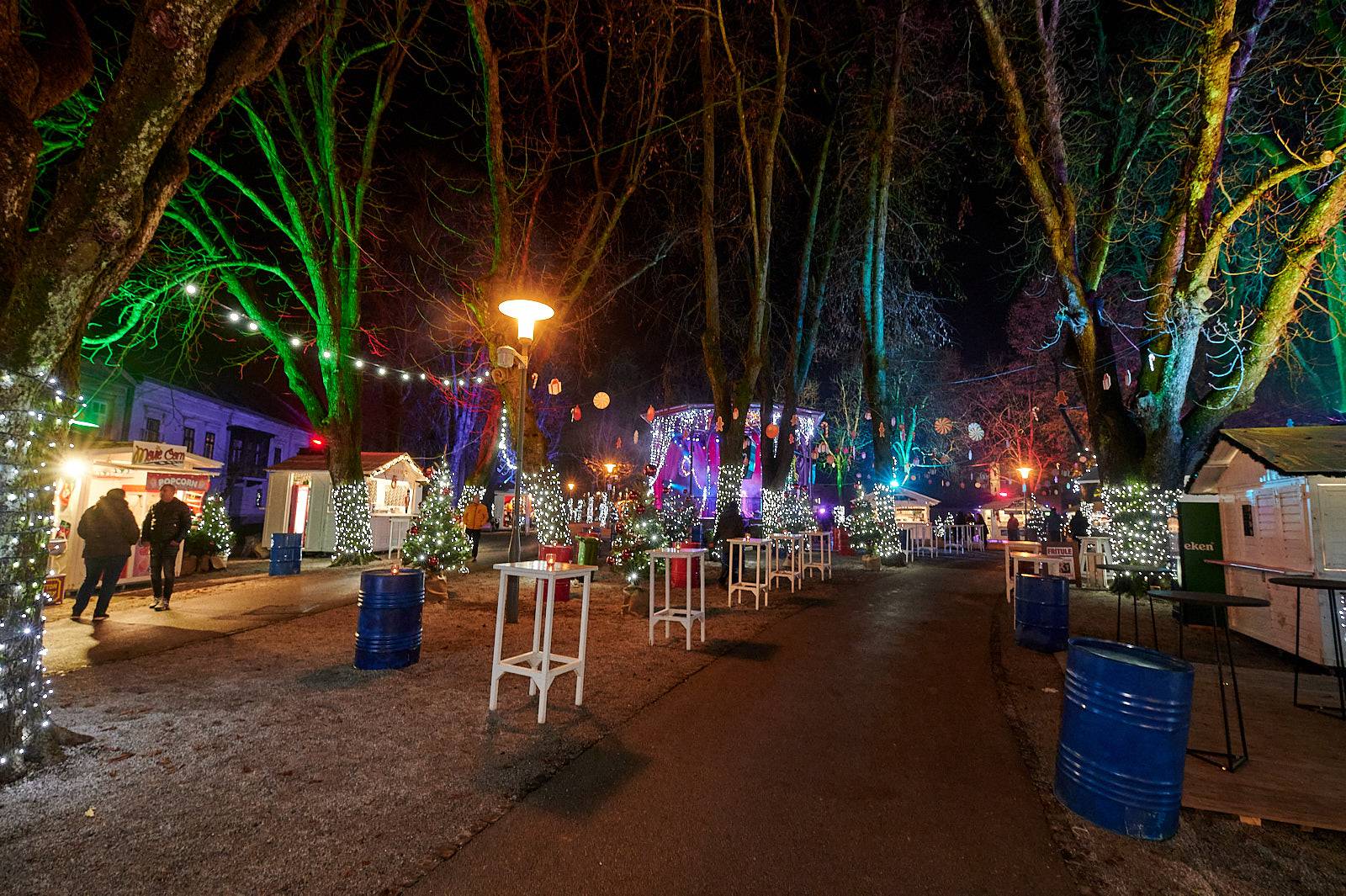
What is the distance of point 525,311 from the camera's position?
24.6 feet

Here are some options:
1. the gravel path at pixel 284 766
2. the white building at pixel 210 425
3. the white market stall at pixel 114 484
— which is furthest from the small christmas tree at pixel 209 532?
the gravel path at pixel 284 766

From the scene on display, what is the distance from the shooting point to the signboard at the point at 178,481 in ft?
37.2

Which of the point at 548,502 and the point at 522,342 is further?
the point at 548,502

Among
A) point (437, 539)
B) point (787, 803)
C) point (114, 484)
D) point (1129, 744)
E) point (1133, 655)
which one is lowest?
point (787, 803)

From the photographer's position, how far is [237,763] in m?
3.80

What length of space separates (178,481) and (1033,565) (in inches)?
740

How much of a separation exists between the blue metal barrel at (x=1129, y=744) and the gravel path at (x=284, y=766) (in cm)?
315

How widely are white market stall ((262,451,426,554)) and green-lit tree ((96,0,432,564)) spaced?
9.11 feet

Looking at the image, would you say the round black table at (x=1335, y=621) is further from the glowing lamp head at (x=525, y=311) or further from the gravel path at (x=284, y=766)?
the glowing lamp head at (x=525, y=311)

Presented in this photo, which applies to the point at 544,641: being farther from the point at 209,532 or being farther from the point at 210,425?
the point at 210,425

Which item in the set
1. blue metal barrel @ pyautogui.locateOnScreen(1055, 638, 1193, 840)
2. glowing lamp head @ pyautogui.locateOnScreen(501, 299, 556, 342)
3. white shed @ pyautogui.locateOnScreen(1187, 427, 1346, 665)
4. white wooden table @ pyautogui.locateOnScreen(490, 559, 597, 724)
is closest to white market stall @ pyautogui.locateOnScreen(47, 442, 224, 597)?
glowing lamp head @ pyautogui.locateOnScreen(501, 299, 556, 342)

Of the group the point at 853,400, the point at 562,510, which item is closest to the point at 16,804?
the point at 562,510

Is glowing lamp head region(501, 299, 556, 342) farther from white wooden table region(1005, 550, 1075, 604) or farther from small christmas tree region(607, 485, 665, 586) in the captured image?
white wooden table region(1005, 550, 1075, 604)

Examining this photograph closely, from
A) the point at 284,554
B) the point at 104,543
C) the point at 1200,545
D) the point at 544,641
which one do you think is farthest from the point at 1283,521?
the point at 284,554
